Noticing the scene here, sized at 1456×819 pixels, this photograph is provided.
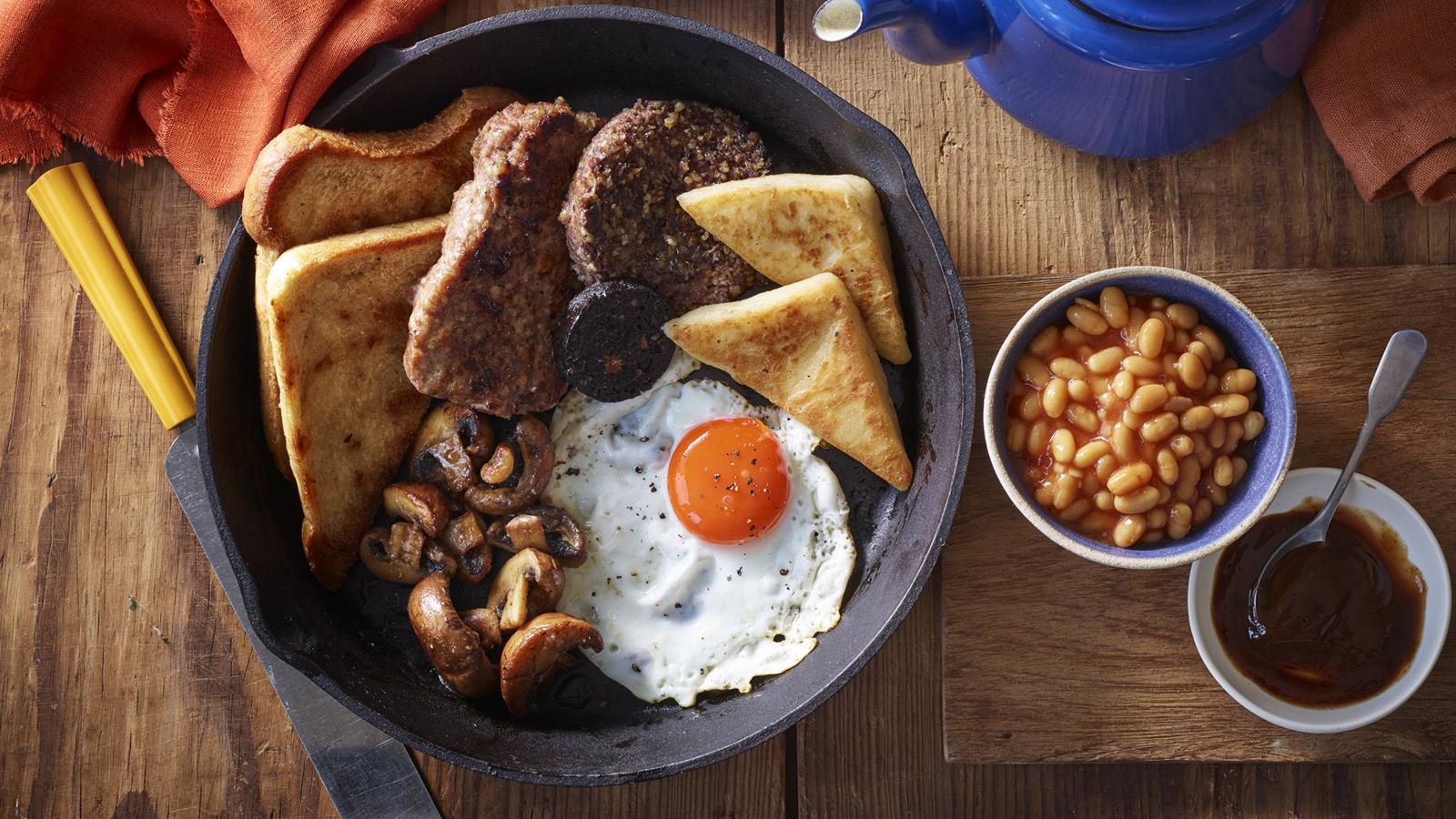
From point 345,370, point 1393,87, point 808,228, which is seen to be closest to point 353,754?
point 345,370

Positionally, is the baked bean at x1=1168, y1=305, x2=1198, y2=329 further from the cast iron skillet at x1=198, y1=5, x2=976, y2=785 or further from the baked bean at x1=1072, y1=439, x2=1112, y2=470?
the cast iron skillet at x1=198, y1=5, x2=976, y2=785

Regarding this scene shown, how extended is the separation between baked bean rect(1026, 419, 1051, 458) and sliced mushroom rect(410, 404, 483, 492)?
1.48m

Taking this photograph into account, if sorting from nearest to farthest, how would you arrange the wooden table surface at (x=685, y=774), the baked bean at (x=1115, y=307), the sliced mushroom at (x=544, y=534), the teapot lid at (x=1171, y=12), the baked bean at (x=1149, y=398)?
1. the teapot lid at (x=1171, y=12)
2. the baked bean at (x=1149, y=398)
3. the baked bean at (x=1115, y=307)
4. the sliced mushroom at (x=544, y=534)
5. the wooden table surface at (x=685, y=774)

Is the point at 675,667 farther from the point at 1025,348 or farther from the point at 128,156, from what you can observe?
the point at 128,156

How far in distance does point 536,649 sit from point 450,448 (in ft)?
2.06

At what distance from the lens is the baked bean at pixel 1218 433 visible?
262 centimetres

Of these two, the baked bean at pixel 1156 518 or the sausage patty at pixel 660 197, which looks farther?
the sausage patty at pixel 660 197

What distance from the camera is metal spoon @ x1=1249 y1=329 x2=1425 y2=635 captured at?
276 centimetres

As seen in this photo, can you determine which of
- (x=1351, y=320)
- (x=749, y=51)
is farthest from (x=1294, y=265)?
(x=749, y=51)

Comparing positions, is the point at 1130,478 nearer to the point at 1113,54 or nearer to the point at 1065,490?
the point at 1065,490

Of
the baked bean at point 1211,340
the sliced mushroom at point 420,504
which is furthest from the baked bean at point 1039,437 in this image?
the sliced mushroom at point 420,504

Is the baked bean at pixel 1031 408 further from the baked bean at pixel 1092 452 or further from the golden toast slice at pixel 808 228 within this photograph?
the golden toast slice at pixel 808 228

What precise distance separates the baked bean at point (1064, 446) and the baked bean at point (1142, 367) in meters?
0.22

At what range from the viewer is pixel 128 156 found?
127 inches
